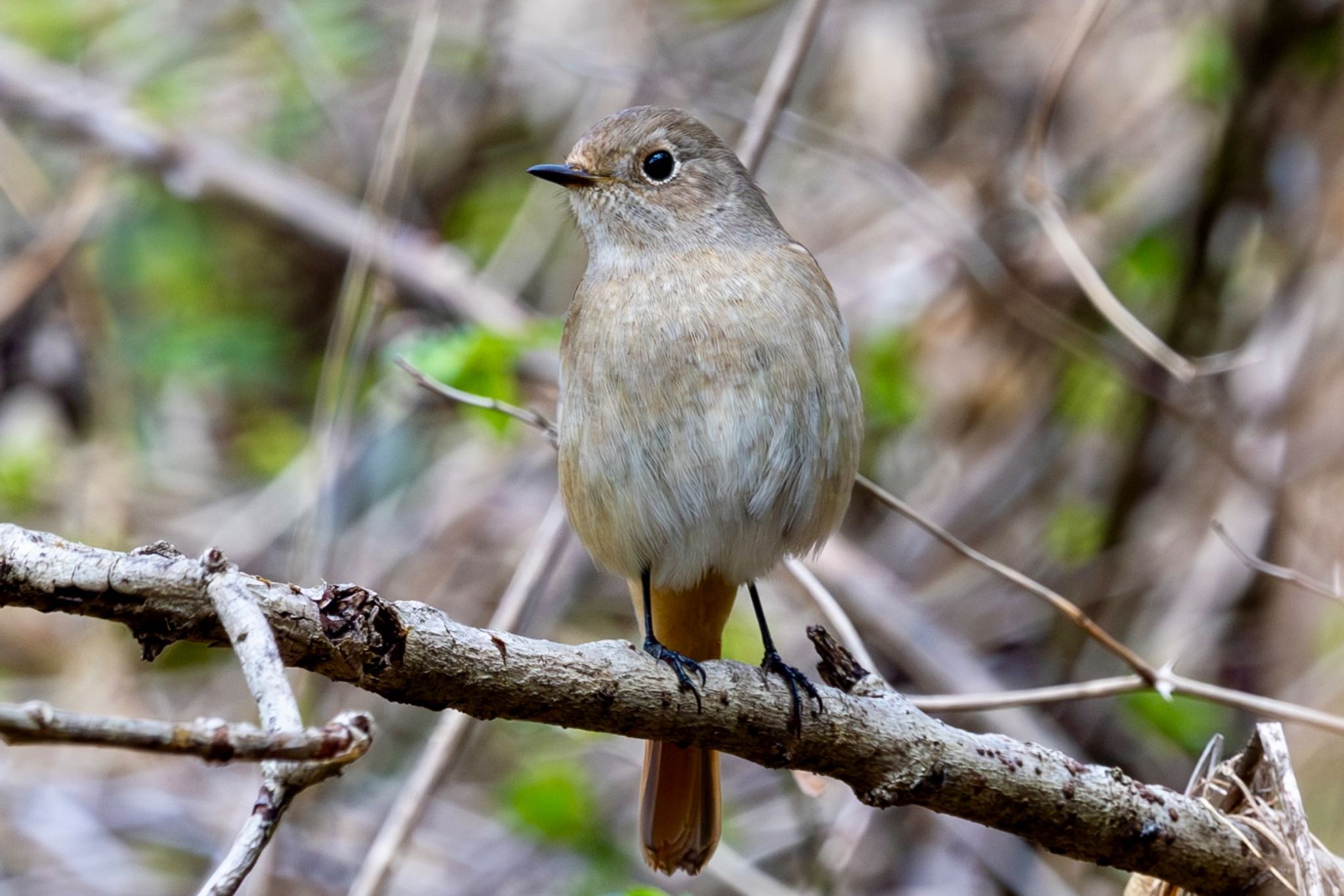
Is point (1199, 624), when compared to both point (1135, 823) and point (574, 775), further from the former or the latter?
point (1135, 823)

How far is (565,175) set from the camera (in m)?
3.43

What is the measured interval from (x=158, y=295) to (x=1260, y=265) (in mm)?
4878

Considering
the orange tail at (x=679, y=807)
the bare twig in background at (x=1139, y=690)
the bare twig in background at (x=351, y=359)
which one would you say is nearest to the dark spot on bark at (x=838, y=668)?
the bare twig in background at (x=1139, y=690)

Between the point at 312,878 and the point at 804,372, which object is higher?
the point at 804,372

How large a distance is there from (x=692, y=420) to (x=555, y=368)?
6.97 feet

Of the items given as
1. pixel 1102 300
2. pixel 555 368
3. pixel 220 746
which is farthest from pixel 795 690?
pixel 555 368

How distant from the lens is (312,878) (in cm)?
494

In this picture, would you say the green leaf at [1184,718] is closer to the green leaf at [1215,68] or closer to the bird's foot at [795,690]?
the green leaf at [1215,68]

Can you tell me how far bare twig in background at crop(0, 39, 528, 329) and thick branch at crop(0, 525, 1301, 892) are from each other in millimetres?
3308

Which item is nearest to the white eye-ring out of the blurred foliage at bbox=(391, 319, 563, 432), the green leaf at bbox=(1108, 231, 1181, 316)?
the blurred foliage at bbox=(391, 319, 563, 432)

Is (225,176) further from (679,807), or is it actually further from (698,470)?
(679,807)

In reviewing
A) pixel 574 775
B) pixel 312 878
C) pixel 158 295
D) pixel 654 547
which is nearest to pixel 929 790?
pixel 654 547

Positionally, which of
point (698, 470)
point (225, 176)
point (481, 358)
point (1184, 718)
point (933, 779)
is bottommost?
point (933, 779)

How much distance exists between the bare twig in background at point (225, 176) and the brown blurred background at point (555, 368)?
0.02 meters
